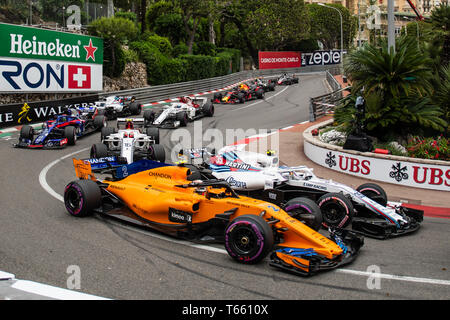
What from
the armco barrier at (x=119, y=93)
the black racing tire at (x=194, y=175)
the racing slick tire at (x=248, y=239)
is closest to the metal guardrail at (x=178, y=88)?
the armco barrier at (x=119, y=93)

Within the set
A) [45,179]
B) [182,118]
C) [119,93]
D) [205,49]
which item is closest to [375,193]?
[45,179]

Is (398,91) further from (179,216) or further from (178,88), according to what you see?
(178,88)

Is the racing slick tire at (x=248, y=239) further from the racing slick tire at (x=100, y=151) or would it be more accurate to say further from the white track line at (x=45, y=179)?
the racing slick tire at (x=100, y=151)

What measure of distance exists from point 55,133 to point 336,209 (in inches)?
456

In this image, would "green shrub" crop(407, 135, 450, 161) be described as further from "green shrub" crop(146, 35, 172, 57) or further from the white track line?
"green shrub" crop(146, 35, 172, 57)

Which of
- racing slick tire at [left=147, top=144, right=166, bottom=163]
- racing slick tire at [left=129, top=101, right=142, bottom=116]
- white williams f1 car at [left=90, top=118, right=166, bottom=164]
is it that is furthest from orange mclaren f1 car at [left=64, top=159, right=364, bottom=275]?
racing slick tire at [left=129, top=101, right=142, bottom=116]

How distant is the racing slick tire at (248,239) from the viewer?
22.0 feet

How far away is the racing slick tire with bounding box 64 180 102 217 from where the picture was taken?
8766 mm

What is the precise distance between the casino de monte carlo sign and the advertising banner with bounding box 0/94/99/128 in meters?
1.16

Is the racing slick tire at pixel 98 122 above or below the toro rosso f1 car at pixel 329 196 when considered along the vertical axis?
above

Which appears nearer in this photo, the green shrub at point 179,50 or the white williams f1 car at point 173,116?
the white williams f1 car at point 173,116

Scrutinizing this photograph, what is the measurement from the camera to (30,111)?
2178 centimetres

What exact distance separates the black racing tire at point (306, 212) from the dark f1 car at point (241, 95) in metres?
22.5

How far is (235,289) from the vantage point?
19.9 ft
